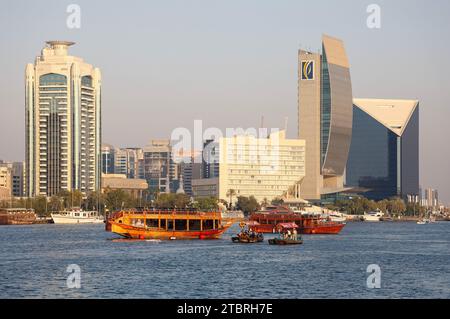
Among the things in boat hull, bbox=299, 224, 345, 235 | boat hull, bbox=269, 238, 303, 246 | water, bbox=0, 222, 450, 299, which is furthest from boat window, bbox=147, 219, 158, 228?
boat hull, bbox=299, 224, 345, 235

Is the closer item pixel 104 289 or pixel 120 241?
pixel 104 289

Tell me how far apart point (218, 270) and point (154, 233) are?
5316 centimetres

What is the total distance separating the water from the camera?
7662 centimetres

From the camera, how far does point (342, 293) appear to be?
A: 76250 millimetres

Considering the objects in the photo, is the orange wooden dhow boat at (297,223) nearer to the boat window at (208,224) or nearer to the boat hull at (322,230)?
the boat hull at (322,230)

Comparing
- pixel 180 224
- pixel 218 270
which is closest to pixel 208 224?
pixel 180 224

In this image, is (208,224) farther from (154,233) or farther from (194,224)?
(154,233)

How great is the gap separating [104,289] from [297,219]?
108m

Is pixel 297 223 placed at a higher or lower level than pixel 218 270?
higher

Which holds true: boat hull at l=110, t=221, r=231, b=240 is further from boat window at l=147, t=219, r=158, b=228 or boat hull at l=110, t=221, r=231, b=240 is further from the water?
the water

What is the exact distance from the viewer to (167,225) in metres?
148

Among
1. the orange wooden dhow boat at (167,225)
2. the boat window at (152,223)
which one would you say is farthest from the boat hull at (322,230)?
the boat window at (152,223)
